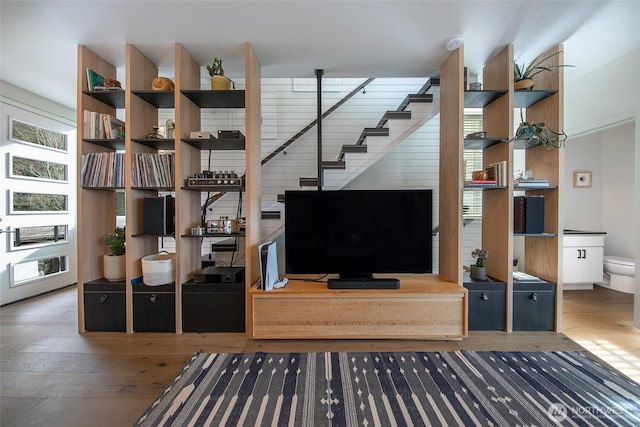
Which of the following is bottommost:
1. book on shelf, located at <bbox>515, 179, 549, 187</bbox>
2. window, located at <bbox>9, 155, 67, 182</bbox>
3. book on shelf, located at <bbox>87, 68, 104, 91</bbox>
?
book on shelf, located at <bbox>515, 179, 549, 187</bbox>

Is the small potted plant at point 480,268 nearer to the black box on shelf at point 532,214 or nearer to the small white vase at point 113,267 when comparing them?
the black box on shelf at point 532,214

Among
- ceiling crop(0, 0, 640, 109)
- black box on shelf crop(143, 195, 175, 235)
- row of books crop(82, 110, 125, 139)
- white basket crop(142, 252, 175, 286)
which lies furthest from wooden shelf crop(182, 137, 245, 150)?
white basket crop(142, 252, 175, 286)

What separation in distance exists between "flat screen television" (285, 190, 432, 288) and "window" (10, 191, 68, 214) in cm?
353

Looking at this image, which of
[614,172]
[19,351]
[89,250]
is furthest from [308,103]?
[614,172]

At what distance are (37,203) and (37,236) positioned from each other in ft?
1.43

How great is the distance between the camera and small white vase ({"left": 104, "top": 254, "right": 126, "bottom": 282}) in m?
2.52

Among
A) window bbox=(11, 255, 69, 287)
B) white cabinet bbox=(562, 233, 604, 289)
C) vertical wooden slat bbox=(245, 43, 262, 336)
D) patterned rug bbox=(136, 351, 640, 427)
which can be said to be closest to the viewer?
patterned rug bbox=(136, 351, 640, 427)

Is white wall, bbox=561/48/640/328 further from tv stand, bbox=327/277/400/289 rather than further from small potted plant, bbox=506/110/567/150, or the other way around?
tv stand, bbox=327/277/400/289

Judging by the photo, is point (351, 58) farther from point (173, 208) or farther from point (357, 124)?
point (173, 208)

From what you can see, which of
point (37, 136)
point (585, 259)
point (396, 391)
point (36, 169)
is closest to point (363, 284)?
point (396, 391)

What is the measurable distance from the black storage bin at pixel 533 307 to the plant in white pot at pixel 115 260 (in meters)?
3.81

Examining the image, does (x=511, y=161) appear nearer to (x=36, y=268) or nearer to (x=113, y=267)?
(x=113, y=267)

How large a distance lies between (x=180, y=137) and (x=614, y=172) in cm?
593

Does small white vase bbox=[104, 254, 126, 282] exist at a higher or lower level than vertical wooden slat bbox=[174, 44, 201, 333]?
lower
